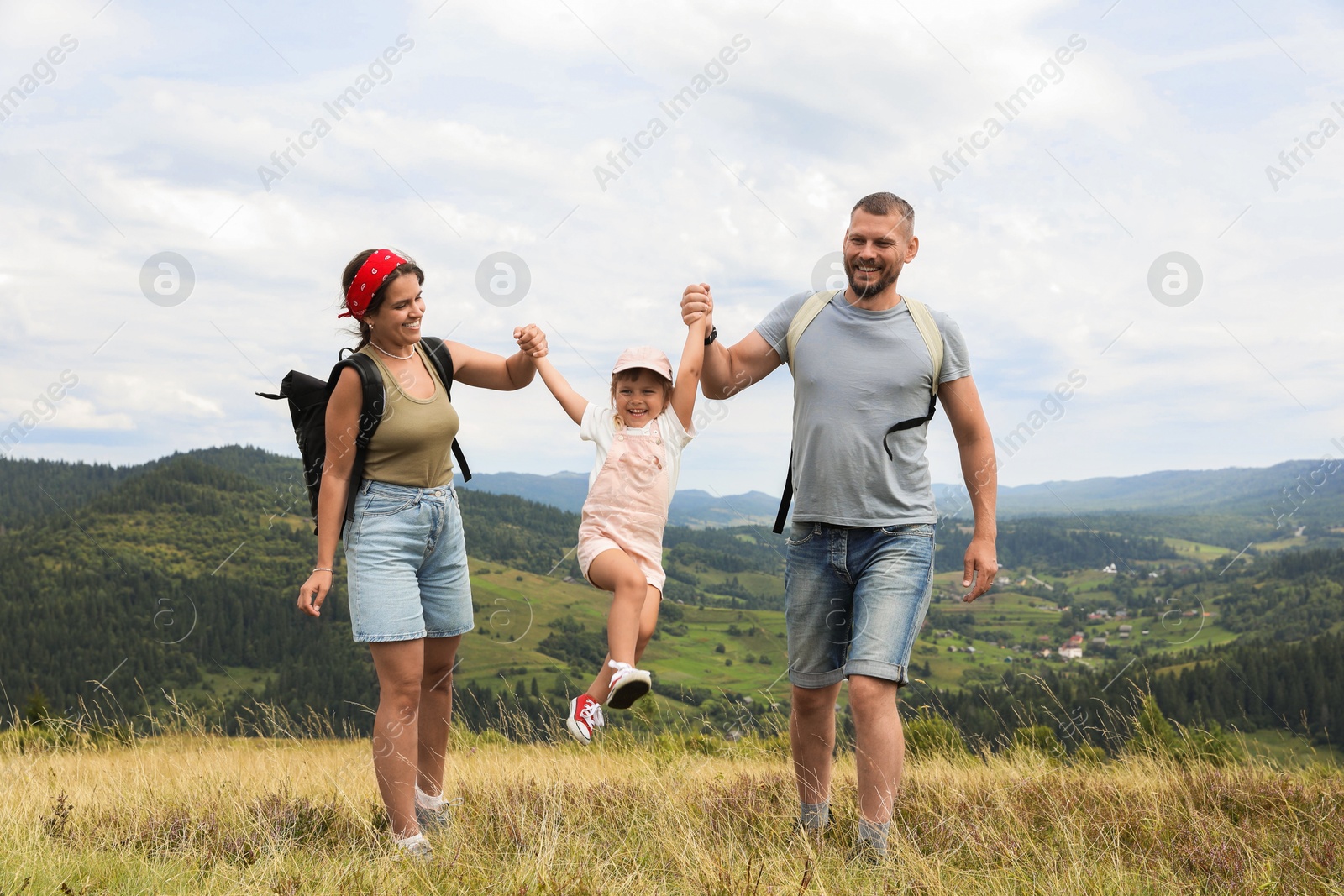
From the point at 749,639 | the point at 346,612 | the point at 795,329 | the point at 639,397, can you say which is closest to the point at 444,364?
the point at 639,397

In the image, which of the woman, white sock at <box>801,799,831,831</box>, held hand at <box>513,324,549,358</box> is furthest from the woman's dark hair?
white sock at <box>801,799,831,831</box>

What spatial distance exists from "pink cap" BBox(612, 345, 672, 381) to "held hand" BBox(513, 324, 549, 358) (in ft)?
1.31

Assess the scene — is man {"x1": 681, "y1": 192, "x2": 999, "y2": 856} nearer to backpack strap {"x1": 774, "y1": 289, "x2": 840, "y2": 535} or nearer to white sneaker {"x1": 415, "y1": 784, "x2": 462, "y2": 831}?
backpack strap {"x1": 774, "y1": 289, "x2": 840, "y2": 535}

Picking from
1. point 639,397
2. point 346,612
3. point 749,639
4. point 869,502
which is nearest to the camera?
point 869,502

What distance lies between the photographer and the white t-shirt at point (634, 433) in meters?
4.43

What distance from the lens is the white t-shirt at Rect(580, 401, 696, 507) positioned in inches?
174

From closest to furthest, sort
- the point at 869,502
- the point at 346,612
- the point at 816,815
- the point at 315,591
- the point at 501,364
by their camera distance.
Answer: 1. the point at 315,591
2. the point at 869,502
3. the point at 816,815
4. the point at 501,364
5. the point at 346,612

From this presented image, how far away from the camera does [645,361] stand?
440cm

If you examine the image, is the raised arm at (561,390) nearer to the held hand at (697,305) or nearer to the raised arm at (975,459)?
the held hand at (697,305)

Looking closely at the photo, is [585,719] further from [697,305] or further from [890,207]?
[890,207]

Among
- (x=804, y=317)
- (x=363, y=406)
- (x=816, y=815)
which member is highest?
(x=804, y=317)

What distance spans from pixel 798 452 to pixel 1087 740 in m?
5.13

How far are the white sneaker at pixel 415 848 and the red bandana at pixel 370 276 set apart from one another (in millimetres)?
2357

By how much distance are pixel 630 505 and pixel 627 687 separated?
2.99 feet
